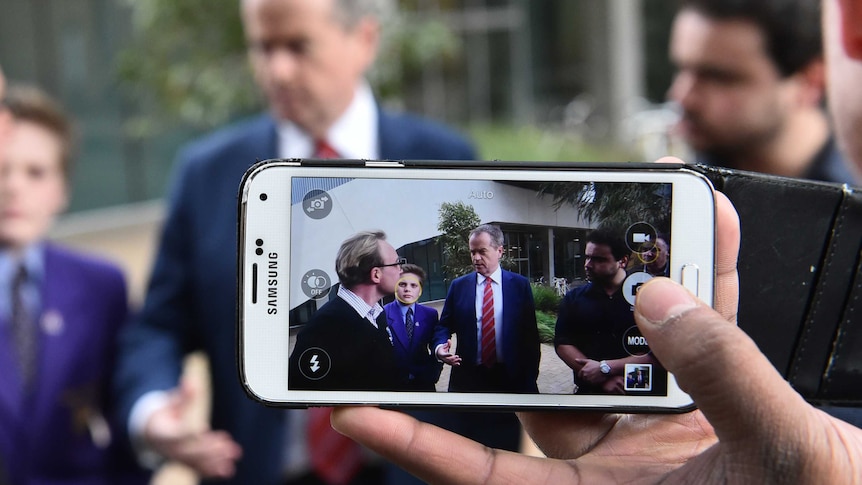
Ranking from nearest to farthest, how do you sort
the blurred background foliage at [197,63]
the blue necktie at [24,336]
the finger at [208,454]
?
the finger at [208,454] → the blue necktie at [24,336] → the blurred background foliage at [197,63]

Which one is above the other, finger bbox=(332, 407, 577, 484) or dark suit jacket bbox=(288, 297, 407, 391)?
dark suit jacket bbox=(288, 297, 407, 391)

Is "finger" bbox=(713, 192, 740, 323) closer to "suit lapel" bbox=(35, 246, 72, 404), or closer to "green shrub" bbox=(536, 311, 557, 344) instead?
"green shrub" bbox=(536, 311, 557, 344)

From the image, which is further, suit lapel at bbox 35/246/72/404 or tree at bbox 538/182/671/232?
suit lapel at bbox 35/246/72/404

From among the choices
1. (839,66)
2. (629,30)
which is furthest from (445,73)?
(839,66)

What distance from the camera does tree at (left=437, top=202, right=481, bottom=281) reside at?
1.48 m

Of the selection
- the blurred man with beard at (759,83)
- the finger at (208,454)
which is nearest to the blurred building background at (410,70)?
the blurred man with beard at (759,83)

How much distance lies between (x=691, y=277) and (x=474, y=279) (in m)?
0.37

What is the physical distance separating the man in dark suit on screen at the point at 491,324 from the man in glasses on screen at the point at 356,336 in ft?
0.36

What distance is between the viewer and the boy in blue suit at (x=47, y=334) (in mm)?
2689

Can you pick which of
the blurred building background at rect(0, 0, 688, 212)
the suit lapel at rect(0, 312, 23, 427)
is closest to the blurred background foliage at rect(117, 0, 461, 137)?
the blurred building background at rect(0, 0, 688, 212)

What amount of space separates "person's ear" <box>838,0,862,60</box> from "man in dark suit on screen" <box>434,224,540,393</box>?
755 millimetres

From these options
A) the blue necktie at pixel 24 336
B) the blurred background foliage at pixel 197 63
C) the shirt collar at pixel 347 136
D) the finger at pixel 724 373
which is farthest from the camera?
the blurred background foliage at pixel 197 63

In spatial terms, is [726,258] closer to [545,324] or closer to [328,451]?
[545,324]

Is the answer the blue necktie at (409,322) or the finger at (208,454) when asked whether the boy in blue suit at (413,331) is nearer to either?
the blue necktie at (409,322)
